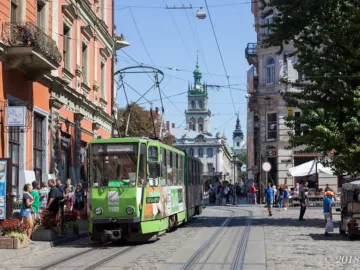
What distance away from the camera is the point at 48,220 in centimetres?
1898

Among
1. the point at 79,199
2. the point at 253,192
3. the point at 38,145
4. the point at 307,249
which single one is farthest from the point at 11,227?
the point at 253,192

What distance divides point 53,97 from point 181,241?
34.0ft

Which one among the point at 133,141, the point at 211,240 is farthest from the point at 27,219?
the point at 211,240

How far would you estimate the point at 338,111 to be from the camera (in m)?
24.1

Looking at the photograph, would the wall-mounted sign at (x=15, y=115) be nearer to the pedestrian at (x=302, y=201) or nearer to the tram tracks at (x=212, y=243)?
the tram tracks at (x=212, y=243)

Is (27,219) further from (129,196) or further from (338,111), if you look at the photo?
(338,111)

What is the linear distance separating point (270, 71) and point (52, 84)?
1159 inches

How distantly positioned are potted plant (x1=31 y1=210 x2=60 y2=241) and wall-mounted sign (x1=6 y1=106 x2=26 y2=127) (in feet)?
10.7

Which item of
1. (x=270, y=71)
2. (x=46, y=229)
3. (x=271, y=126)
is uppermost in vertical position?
(x=270, y=71)

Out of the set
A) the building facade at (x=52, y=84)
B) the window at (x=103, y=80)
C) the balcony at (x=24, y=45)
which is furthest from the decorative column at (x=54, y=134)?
the window at (x=103, y=80)

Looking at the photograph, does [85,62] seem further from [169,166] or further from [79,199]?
[169,166]

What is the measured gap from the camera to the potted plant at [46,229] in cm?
1883

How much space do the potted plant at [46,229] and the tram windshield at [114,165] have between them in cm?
175

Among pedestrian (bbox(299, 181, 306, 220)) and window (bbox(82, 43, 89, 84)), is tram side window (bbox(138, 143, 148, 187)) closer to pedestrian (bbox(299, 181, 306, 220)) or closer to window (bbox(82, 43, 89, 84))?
pedestrian (bbox(299, 181, 306, 220))
